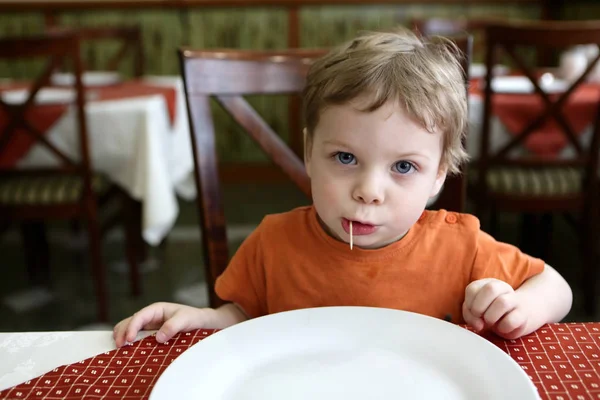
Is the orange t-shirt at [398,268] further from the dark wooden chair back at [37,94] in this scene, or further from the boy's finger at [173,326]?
the dark wooden chair back at [37,94]

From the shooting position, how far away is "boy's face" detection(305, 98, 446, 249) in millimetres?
653

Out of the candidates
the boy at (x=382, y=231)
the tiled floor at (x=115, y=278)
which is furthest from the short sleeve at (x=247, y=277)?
the tiled floor at (x=115, y=278)

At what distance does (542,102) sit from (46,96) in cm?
177

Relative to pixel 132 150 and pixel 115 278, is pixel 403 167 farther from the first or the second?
pixel 115 278

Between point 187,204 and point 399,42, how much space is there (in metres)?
3.00

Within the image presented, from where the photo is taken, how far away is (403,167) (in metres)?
0.67

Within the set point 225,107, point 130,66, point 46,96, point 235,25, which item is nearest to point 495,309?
→ point 225,107

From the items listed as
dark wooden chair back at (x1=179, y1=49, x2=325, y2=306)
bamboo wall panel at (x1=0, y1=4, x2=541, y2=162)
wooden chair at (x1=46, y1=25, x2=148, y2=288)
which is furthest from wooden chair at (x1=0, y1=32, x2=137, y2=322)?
bamboo wall panel at (x1=0, y1=4, x2=541, y2=162)

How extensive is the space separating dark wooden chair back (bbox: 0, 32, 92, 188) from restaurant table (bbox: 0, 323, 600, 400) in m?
1.42

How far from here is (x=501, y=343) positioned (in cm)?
61

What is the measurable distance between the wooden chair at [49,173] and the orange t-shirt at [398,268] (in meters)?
1.34

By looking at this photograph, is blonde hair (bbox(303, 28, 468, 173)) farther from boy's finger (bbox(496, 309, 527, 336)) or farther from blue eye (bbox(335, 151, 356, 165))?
boy's finger (bbox(496, 309, 527, 336))

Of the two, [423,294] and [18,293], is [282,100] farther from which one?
[423,294]

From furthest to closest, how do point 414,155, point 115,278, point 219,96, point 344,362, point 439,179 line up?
point 115,278
point 219,96
point 439,179
point 414,155
point 344,362
